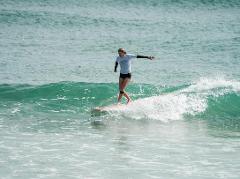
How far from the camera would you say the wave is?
1838 centimetres

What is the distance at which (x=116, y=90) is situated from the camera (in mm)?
22312

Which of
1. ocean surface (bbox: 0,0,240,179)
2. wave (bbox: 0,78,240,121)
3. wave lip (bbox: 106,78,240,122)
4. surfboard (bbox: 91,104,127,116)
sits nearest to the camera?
ocean surface (bbox: 0,0,240,179)

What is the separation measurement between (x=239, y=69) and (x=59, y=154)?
15.3m

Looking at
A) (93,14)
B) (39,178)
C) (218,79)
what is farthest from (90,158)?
(93,14)

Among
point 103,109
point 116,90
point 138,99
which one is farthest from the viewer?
point 116,90

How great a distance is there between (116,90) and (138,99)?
3236 millimetres

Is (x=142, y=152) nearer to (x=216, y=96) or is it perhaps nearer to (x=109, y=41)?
(x=216, y=96)

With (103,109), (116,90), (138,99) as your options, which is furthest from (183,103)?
(116,90)

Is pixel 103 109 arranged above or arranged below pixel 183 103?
below

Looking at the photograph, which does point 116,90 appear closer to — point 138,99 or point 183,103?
point 138,99

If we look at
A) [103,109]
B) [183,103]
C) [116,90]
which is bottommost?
[103,109]

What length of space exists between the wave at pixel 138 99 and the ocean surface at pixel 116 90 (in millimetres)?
41

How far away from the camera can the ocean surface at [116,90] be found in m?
12.7

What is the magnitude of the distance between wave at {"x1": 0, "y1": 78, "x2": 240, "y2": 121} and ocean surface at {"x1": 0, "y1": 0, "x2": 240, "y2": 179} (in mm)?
41
